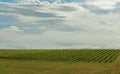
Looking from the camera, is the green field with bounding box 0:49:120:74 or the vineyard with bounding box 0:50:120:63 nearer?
the green field with bounding box 0:49:120:74

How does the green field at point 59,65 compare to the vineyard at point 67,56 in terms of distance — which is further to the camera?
the vineyard at point 67,56

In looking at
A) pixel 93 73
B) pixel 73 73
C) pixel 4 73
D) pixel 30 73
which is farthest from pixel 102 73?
pixel 4 73

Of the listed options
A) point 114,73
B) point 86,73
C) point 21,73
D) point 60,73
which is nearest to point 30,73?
point 21,73

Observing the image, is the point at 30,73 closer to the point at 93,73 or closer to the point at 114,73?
the point at 93,73

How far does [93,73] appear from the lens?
4097cm

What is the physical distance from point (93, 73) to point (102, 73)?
1.33 meters

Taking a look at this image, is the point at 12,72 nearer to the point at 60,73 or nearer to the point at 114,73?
the point at 60,73

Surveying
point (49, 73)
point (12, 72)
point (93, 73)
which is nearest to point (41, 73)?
point (49, 73)

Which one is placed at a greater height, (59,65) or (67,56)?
(59,65)

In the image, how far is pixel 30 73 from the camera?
39656 millimetres

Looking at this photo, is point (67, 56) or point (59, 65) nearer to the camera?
point (59, 65)

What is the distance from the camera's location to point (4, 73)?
39.4m

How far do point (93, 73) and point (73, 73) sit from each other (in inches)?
114

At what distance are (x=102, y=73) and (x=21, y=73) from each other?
433 inches
